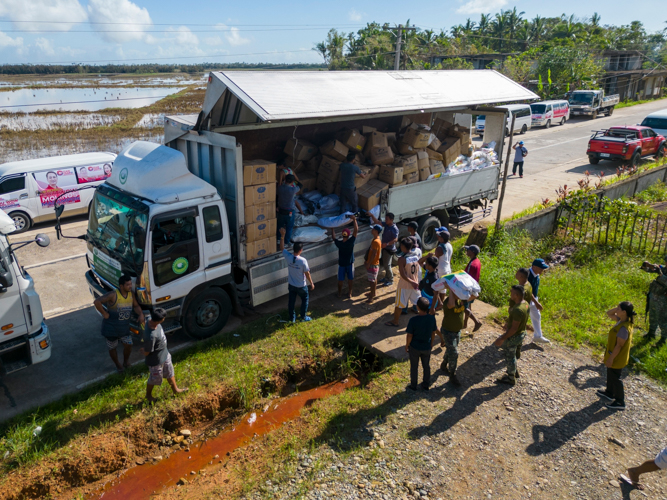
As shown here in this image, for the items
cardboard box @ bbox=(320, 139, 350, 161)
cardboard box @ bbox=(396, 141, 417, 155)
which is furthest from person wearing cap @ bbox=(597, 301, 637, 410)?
cardboard box @ bbox=(320, 139, 350, 161)

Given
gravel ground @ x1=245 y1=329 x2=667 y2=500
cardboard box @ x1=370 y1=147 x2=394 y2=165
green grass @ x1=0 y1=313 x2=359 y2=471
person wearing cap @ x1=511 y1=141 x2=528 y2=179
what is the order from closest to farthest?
1. gravel ground @ x1=245 y1=329 x2=667 y2=500
2. green grass @ x1=0 y1=313 x2=359 y2=471
3. cardboard box @ x1=370 y1=147 x2=394 y2=165
4. person wearing cap @ x1=511 y1=141 x2=528 y2=179

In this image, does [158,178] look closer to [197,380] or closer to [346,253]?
[197,380]

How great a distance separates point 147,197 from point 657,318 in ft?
24.7

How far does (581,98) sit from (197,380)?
117 feet

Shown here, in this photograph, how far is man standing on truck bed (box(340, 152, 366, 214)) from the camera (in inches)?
341

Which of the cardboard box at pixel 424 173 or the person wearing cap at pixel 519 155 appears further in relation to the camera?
the person wearing cap at pixel 519 155

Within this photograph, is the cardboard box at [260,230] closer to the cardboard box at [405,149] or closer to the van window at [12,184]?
the cardboard box at [405,149]

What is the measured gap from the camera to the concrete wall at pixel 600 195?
34.7 feet

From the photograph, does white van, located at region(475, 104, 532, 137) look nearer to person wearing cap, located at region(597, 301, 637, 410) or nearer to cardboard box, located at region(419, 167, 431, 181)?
cardboard box, located at region(419, 167, 431, 181)

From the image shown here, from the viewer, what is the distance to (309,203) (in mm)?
9047

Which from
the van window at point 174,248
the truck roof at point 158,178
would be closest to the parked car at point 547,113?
the truck roof at point 158,178

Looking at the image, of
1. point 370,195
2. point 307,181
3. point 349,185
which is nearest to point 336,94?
point 349,185

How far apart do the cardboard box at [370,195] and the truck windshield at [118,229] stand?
166 inches

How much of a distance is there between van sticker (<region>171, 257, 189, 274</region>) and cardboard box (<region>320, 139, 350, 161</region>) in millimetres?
4298
